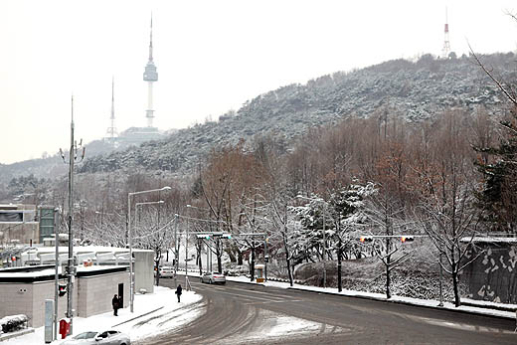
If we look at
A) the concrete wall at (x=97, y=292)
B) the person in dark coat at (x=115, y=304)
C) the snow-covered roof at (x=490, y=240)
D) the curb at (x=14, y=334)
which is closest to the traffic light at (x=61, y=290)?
the curb at (x=14, y=334)

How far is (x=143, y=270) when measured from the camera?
154 ft

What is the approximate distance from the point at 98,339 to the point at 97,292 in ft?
41.6

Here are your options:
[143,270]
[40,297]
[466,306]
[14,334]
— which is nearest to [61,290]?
[40,297]

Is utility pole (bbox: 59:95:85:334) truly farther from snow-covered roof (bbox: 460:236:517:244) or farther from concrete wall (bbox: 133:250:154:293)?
snow-covered roof (bbox: 460:236:517:244)

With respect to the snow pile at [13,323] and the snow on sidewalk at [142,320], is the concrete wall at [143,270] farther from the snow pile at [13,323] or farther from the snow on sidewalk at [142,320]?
the snow pile at [13,323]

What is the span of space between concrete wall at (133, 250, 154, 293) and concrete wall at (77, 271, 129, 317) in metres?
10.5

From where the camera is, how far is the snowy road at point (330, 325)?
23.8m

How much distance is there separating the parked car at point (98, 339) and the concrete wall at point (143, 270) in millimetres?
25242

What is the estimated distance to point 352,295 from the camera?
44344 millimetres

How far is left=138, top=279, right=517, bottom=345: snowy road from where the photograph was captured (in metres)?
23.8

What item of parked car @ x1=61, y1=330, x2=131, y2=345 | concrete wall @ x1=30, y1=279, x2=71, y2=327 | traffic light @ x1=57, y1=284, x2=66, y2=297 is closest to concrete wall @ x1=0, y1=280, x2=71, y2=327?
concrete wall @ x1=30, y1=279, x2=71, y2=327

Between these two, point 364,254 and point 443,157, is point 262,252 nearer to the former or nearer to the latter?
point 364,254

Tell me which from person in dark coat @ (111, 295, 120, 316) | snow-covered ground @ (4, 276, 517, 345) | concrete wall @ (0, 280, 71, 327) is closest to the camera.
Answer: snow-covered ground @ (4, 276, 517, 345)

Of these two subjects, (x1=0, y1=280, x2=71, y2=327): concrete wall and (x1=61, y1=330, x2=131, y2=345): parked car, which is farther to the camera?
(x1=0, y1=280, x2=71, y2=327): concrete wall
